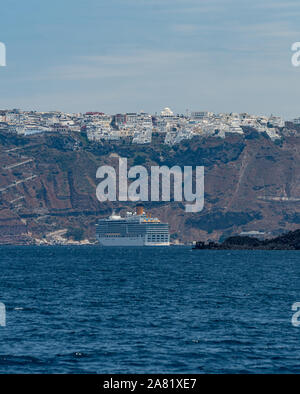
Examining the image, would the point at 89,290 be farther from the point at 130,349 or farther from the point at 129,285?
the point at 130,349
